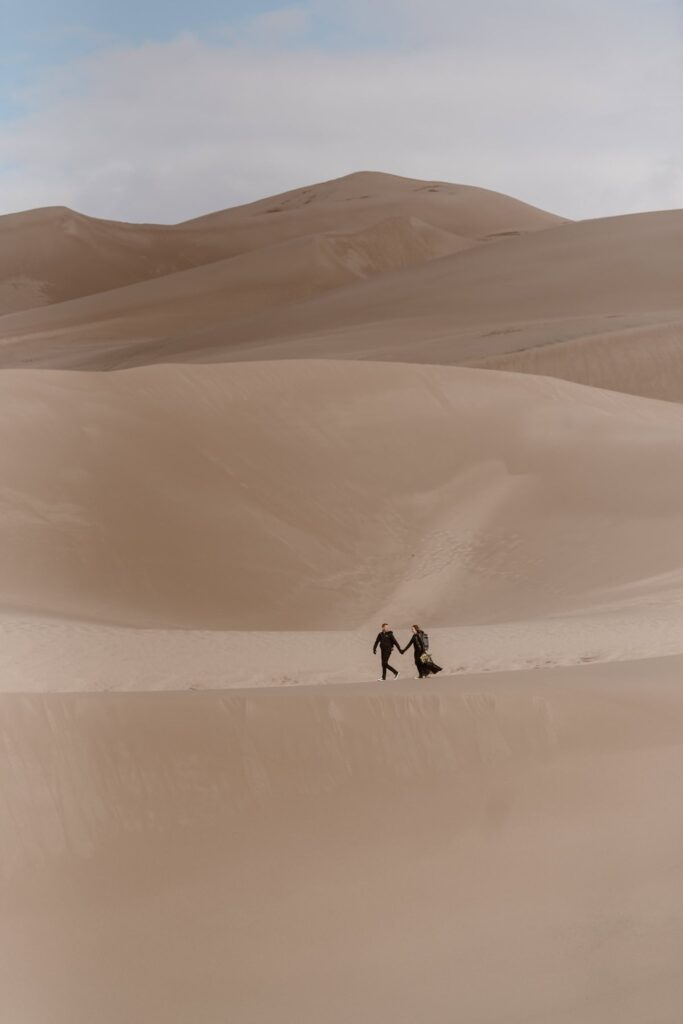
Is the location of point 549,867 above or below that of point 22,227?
below

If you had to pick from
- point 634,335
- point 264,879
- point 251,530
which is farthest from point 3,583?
point 634,335

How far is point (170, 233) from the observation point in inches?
3509

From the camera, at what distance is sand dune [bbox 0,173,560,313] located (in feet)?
266

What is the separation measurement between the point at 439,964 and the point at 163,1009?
140 cm

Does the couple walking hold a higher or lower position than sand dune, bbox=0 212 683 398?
lower

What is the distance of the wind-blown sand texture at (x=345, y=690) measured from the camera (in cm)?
766

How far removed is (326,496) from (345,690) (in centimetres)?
1051

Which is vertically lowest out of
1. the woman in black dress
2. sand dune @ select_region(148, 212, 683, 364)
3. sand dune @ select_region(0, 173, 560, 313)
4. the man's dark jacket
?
the woman in black dress

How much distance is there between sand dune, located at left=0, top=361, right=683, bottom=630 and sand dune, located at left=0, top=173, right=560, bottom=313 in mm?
54445

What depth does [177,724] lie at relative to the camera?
30.2 feet

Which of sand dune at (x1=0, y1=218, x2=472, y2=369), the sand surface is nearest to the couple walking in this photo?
the sand surface

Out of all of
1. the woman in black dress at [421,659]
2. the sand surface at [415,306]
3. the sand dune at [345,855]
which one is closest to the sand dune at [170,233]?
the sand surface at [415,306]

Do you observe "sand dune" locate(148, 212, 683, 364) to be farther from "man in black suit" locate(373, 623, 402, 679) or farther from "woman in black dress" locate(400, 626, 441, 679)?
"woman in black dress" locate(400, 626, 441, 679)

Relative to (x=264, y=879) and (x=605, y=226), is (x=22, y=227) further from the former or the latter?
(x=264, y=879)
